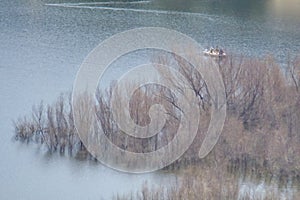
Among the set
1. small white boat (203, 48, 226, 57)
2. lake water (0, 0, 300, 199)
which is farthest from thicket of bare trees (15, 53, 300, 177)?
small white boat (203, 48, 226, 57)

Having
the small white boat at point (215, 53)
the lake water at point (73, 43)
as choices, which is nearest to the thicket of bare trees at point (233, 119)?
the lake water at point (73, 43)

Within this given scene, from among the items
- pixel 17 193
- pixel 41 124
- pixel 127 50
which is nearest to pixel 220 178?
pixel 17 193

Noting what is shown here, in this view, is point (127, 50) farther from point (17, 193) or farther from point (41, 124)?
point (17, 193)

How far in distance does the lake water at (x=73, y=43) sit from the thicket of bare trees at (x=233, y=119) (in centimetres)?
50

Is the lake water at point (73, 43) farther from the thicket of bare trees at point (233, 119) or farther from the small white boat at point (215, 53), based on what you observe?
the small white boat at point (215, 53)

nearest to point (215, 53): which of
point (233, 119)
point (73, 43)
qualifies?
point (233, 119)

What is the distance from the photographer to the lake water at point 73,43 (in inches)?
500

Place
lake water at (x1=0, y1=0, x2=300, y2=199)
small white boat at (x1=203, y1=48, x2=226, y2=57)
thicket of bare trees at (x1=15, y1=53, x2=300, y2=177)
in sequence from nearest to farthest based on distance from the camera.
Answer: lake water at (x1=0, y1=0, x2=300, y2=199)
thicket of bare trees at (x1=15, y1=53, x2=300, y2=177)
small white boat at (x1=203, y1=48, x2=226, y2=57)

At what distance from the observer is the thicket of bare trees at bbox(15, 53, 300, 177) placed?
42.7ft

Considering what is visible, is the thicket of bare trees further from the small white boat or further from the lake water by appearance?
the small white boat

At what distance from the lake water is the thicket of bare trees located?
19.5 inches

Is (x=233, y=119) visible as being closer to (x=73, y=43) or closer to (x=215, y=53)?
(x=215, y=53)

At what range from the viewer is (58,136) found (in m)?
14.0

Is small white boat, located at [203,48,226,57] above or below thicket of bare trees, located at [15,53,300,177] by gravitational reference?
above
